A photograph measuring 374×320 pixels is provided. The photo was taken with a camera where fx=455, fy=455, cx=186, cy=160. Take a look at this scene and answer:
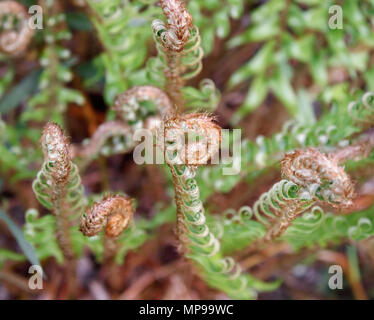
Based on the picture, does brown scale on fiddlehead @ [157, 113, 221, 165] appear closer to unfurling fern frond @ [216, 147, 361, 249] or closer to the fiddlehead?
unfurling fern frond @ [216, 147, 361, 249]

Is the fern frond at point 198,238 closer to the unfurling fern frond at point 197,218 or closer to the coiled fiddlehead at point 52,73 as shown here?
the unfurling fern frond at point 197,218

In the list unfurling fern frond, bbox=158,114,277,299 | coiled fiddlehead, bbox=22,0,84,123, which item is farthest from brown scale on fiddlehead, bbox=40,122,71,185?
coiled fiddlehead, bbox=22,0,84,123

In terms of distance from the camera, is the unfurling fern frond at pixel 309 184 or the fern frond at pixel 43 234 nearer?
the unfurling fern frond at pixel 309 184

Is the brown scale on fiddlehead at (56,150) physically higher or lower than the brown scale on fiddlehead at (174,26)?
lower

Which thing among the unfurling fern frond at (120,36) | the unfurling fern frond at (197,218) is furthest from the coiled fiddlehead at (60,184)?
the unfurling fern frond at (120,36)

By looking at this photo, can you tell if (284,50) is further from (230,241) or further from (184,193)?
(184,193)

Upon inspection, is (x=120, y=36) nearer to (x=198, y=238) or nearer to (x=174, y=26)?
(x=174, y=26)

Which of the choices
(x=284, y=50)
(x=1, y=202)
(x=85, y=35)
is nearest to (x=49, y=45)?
(x=85, y=35)
